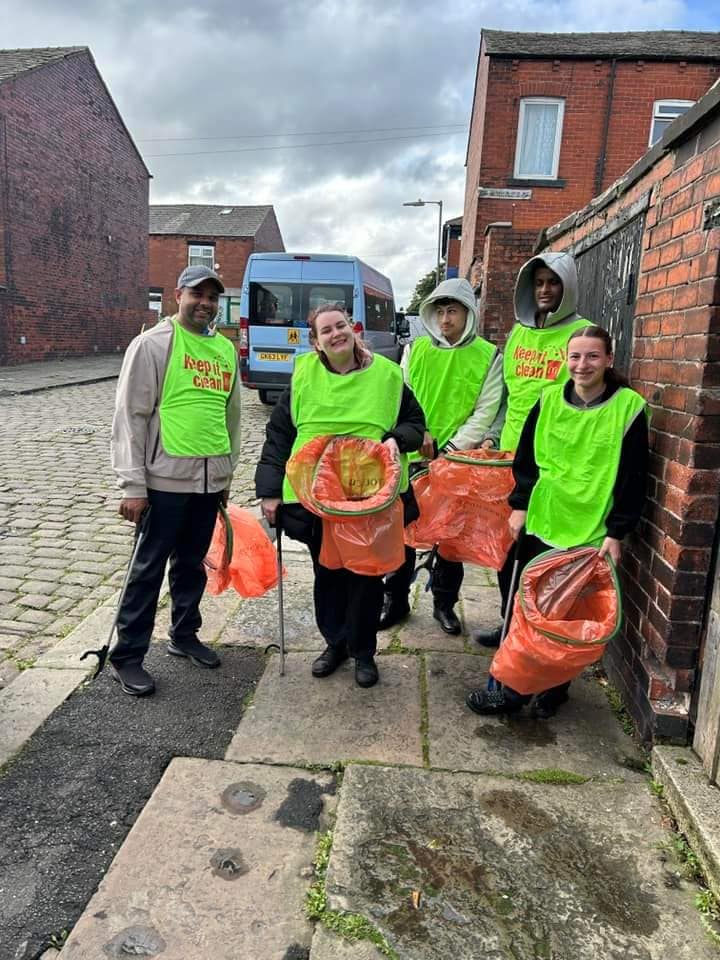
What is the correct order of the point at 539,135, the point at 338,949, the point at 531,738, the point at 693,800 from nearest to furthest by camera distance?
1. the point at 338,949
2. the point at 693,800
3. the point at 531,738
4. the point at 539,135

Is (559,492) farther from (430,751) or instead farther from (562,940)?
(562,940)

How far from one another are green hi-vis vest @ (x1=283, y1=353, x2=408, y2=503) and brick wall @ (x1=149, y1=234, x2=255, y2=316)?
111 ft

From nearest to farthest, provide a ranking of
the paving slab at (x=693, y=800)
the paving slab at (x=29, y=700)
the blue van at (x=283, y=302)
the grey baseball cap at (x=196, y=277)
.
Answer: the paving slab at (x=693, y=800)
the paving slab at (x=29, y=700)
the grey baseball cap at (x=196, y=277)
the blue van at (x=283, y=302)

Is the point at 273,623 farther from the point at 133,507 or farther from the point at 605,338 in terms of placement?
the point at 605,338

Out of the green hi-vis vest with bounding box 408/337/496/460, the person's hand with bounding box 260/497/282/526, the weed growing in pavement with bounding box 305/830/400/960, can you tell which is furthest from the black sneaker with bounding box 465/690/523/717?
the green hi-vis vest with bounding box 408/337/496/460

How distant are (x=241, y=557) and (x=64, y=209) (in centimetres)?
2100

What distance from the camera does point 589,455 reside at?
2654 mm

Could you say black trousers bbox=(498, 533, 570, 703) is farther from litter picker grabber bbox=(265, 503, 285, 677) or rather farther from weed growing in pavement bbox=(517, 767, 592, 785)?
litter picker grabber bbox=(265, 503, 285, 677)

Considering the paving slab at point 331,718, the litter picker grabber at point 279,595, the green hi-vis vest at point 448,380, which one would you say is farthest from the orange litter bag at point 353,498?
the green hi-vis vest at point 448,380

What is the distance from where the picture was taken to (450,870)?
2072mm

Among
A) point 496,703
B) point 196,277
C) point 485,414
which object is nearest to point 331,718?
point 496,703

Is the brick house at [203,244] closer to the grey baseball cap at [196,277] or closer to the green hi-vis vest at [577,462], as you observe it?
the grey baseball cap at [196,277]

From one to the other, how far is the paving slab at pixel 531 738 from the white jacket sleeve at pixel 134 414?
5.28ft

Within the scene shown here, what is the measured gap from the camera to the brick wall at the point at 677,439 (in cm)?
242
